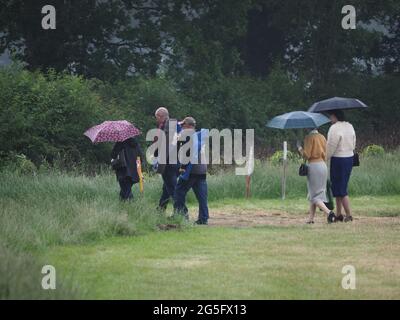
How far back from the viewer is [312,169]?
1572 centimetres

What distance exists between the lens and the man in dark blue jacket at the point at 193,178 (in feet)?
51.8

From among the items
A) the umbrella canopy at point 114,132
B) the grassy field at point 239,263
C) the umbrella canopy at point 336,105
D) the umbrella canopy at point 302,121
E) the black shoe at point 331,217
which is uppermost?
the umbrella canopy at point 336,105

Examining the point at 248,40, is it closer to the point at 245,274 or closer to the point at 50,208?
the point at 50,208

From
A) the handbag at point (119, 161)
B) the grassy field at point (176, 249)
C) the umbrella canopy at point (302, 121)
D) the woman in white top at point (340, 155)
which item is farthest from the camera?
the umbrella canopy at point (302, 121)

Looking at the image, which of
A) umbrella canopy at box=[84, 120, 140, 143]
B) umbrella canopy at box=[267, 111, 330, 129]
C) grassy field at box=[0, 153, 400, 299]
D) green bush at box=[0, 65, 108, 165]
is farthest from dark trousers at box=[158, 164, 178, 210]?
green bush at box=[0, 65, 108, 165]

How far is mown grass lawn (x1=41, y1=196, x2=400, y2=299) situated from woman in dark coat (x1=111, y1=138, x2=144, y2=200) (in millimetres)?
1641

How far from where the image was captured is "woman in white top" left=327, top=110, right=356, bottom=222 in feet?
50.8

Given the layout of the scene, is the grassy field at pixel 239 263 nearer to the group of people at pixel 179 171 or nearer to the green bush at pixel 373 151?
the group of people at pixel 179 171

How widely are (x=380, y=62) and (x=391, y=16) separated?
14.5 ft

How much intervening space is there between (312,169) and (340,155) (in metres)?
0.50

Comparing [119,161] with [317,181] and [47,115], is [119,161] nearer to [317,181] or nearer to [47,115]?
[317,181]

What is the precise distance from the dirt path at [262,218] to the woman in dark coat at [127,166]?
1.49 meters

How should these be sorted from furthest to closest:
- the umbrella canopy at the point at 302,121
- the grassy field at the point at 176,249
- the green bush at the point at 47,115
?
the green bush at the point at 47,115, the umbrella canopy at the point at 302,121, the grassy field at the point at 176,249

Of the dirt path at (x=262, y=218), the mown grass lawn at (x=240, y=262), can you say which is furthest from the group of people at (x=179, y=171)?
the mown grass lawn at (x=240, y=262)
